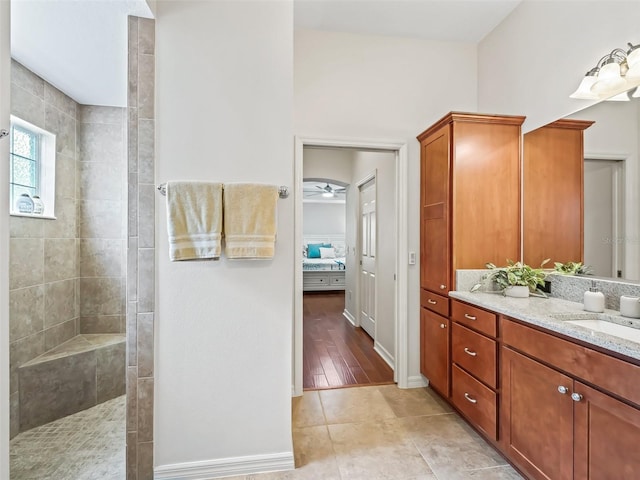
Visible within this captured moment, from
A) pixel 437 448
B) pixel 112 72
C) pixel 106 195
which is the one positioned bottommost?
pixel 437 448

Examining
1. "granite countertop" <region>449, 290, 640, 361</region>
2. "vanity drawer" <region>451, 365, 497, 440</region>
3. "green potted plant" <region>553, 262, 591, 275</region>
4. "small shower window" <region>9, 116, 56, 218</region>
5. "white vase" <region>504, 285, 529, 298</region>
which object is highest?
"small shower window" <region>9, 116, 56, 218</region>

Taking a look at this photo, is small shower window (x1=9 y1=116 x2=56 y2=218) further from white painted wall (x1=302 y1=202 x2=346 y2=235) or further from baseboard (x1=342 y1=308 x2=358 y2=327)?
white painted wall (x1=302 y1=202 x2=346 y2=235)

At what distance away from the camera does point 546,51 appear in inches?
84.4

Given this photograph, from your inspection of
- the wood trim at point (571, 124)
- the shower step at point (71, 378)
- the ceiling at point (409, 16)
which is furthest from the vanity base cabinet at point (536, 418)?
the shower step at point (71, 378)

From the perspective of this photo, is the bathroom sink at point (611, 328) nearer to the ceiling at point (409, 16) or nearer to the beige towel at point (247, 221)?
the beige towel at point (247, 221)

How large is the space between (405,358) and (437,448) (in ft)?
2.68

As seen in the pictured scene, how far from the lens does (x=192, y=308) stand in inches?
63.9

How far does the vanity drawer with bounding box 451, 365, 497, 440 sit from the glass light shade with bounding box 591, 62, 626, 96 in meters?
1.79

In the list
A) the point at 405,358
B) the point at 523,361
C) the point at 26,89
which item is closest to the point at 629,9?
the point at 523,361

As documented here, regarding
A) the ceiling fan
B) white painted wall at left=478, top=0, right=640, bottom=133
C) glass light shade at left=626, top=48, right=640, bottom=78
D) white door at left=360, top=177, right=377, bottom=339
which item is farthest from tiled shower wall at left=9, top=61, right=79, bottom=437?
the ceiling fan

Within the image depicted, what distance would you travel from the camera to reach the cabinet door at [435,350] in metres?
2.27

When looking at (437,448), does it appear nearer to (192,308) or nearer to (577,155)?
(192,308)

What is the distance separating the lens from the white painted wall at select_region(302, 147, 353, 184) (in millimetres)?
4574

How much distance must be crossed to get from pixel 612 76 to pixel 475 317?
1523 mm
